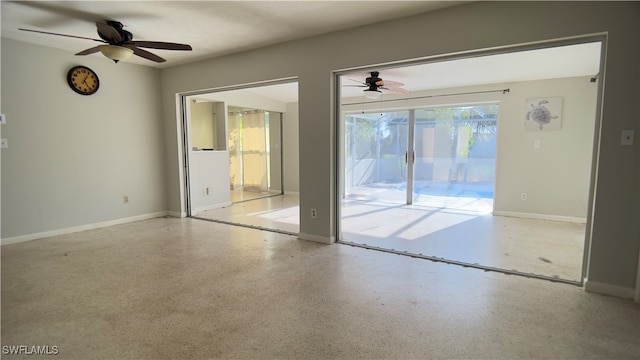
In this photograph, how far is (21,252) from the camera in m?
3.64

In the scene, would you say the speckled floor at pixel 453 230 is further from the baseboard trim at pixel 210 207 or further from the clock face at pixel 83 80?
the clock face at pixel 83 80

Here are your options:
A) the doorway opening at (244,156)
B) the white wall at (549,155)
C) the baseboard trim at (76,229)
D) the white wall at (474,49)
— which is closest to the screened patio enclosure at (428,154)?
the white wall at (549,155)

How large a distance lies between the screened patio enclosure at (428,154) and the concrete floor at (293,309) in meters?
3.41

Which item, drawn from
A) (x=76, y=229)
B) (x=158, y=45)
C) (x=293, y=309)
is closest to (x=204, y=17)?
(x=158, y=45)

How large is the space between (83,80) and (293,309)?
429 cm

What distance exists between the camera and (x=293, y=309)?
2369 mm

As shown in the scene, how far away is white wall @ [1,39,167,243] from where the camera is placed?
3949 millimetres

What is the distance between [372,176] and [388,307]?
5160 millimetres

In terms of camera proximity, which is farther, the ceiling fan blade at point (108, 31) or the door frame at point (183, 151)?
the door frame at point (183, 151)

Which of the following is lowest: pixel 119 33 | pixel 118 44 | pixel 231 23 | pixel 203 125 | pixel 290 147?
pixel 290 147

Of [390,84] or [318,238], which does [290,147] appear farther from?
[318,238]

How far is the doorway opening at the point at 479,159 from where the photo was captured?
3.84m

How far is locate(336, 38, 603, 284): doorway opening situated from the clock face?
3.43 meters

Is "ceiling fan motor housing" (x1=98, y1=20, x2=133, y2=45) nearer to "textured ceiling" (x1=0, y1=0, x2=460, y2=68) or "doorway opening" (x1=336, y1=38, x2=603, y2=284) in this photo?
"textured ceiling" (x1=0, y1=0, x2=460, y2=68)
